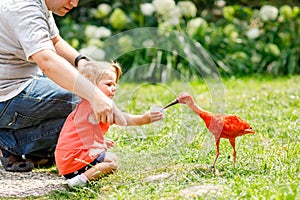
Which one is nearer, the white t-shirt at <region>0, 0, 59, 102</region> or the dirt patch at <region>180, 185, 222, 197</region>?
the dirt patch at <region>180, 185, 222, 197</region>

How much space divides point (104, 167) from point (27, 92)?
71cm

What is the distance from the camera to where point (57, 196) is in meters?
3.14

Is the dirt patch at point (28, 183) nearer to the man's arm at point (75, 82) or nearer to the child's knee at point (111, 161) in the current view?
the child's knee at point (111, 161)

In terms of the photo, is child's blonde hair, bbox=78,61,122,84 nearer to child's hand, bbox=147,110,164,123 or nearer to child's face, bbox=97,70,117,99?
child's face, bbox=97,70,117,99

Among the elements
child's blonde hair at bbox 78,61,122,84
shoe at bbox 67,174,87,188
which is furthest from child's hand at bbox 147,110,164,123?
shoe at bbox 67,174,87,188

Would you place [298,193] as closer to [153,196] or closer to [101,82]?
[153,196]

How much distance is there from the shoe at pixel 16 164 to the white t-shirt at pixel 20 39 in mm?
402

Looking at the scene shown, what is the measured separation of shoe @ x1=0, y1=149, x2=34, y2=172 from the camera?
373 centimetres

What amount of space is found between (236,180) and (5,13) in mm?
1497

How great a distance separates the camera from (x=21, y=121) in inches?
144

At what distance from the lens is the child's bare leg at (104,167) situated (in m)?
3.20

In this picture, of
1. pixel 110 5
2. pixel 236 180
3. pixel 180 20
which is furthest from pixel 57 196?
pixel 110 5

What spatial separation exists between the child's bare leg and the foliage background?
3.45 m

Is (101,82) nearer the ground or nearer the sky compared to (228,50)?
nearer the sky
